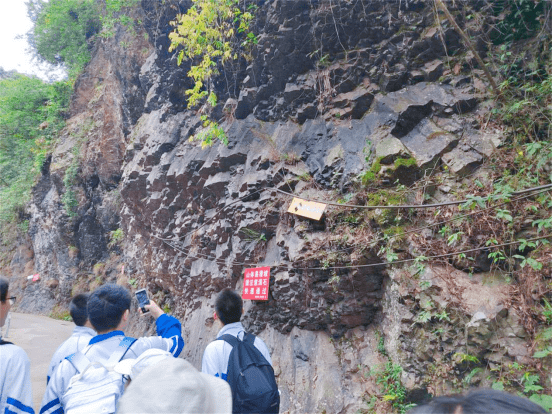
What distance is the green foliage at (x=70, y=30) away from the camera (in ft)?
42.0

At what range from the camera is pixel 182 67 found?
7961 mm

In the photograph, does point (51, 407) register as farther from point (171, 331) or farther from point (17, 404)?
point (171, 331)

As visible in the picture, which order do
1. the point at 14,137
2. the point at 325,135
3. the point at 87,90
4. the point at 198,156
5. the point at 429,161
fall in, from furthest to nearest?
the point at 14,137 < the point at 87,90 < the point at 198,156 < the point at 325,135 < the point at 429,161

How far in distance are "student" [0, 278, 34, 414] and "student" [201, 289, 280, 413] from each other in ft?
3.55

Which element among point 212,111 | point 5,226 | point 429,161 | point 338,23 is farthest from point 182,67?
point 5,226

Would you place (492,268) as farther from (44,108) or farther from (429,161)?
(44,108)

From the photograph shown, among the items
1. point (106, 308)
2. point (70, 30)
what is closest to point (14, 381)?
point (106, 308)

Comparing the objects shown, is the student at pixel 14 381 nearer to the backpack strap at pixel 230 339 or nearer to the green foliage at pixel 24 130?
the backpack strap at pixel 230 339

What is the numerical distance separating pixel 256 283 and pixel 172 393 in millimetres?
4255

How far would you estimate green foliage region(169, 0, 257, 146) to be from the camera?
6367 mm

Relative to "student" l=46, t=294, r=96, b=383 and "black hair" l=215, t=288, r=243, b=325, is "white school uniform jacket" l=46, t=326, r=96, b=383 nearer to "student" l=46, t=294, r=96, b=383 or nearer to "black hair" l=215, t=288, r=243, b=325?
"student" l=46, t=294, r=96, b=383

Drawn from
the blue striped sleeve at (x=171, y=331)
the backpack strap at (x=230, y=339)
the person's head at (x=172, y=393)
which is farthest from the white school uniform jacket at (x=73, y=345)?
the person's head at (x=172, y=393)

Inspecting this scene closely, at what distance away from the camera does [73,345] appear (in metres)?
2.62

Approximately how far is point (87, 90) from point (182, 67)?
6950mm
